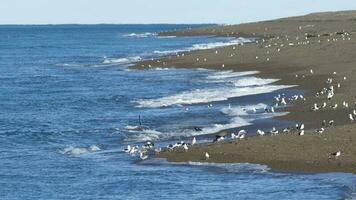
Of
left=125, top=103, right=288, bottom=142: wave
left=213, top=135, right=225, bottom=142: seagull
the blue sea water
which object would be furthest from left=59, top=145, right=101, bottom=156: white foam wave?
left=213, top=135, right=225, bottom=142: seagull

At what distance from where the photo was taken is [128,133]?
37281mm

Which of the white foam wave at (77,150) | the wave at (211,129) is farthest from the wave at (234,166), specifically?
the wave at (211,129)

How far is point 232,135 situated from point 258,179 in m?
6.79

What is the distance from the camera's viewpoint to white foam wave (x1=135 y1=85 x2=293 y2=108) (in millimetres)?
48059

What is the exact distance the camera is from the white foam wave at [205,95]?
48.1 meters

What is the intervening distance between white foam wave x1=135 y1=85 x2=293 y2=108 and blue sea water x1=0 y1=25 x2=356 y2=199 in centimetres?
6

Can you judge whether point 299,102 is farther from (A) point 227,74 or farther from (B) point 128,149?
(A) point 227,74

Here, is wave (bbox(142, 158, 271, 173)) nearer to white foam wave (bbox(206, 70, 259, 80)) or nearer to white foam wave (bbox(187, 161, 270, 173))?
white foam wave (bbox(187, 161, 270, 173))

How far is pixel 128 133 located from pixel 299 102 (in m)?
9.15

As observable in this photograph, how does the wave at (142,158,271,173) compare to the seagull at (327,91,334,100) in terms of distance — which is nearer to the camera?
the wave at (142,158,271,173)

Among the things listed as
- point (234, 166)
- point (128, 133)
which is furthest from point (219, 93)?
point (234, 166)

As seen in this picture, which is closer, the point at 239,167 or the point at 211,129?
the point at 239,167

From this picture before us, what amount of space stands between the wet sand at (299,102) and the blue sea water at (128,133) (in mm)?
968

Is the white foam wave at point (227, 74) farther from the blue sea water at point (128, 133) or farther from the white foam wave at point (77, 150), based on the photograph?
the white foam wave at point (77, 150)
